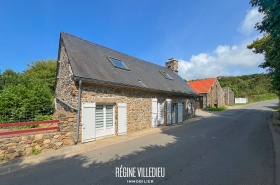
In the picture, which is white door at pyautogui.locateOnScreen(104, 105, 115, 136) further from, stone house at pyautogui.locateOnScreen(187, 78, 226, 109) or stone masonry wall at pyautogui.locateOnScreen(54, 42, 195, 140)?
stone house at pyautogui.locateOnScreen(187, 78, 226, 109)

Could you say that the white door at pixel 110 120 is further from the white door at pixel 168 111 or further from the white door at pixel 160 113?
the white door at pixel 168 111

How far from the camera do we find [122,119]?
738 cm

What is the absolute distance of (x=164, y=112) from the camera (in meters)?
10.3

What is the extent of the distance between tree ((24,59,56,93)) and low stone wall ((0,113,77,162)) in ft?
56.1

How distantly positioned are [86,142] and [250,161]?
19.4 feet

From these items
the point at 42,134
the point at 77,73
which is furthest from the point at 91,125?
the point at 77,73

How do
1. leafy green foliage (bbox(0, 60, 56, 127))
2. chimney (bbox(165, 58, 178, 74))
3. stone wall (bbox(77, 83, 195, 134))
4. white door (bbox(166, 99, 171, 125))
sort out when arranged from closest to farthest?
stone wall (bbox(77, 83, 195, 134)), leafy green foliage (bbox(0, 60, 56, 127)), white door (bbox(166, 99, 171, 125)), chimney (bbox(165, 58, 178, 74))

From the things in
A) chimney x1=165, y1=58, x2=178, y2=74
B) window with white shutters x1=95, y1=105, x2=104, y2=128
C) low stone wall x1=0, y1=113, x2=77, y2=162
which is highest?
chimney x1=165, y1=58, x2=178, y2=74

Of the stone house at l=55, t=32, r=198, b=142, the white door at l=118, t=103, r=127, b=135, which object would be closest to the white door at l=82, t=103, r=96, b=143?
the stone house at l=55, t=32, r=198, b=142

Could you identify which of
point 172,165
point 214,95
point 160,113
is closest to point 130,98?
point 160,113

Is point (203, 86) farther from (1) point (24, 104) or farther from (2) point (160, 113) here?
(1) point (24, 104)

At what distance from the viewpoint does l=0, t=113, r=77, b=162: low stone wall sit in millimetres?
4301

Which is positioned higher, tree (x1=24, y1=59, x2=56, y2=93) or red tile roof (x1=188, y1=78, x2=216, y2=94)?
tree (x1=24, y1=59, x2=56, y2=93)

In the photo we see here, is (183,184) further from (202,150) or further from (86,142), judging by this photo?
(86,142)
